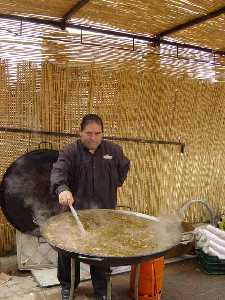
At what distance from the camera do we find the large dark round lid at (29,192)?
5273 mm

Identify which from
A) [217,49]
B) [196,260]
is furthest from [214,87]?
[196,260]

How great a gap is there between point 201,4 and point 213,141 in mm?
3073

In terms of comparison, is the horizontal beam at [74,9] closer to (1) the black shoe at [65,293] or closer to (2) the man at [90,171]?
(2) the man at [90,171]

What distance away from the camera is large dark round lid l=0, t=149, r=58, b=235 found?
5273 millimetres

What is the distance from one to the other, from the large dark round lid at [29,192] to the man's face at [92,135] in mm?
1182

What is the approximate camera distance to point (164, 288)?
17.6ft

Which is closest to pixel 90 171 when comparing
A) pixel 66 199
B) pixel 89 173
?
pixel 89 173

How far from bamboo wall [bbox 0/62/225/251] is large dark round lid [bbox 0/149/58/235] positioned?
221 millimetres

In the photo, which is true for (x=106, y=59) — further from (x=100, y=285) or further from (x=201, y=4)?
(x=100, y=285)

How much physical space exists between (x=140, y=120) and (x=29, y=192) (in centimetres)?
221

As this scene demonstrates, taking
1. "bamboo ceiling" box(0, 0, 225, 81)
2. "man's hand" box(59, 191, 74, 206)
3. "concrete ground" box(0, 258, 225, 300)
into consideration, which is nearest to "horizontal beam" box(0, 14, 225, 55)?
"bamboo ceiling" box(0, 0, 225, 81)

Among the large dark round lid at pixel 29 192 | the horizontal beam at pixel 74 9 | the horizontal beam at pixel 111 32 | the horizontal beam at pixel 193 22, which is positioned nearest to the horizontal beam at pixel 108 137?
the large dark round lid at pixel 29 192

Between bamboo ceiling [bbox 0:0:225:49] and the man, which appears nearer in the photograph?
the man

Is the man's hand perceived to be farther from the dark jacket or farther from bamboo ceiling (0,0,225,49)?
bamboo ceiling (0,0,225,49)
